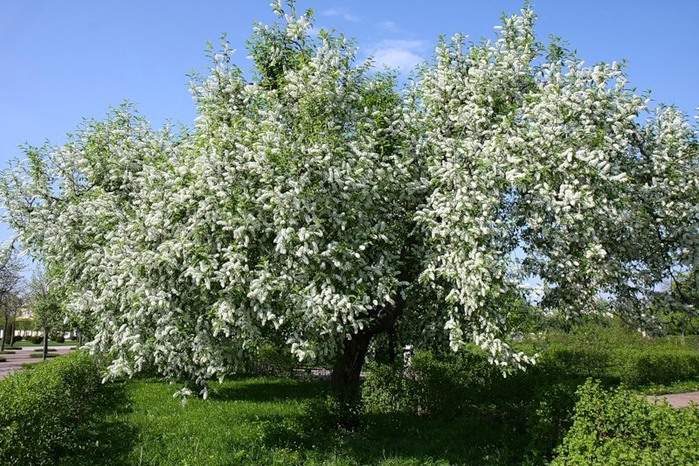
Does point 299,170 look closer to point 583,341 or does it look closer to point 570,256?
point 570,256

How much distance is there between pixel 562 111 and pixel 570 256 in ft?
8.62

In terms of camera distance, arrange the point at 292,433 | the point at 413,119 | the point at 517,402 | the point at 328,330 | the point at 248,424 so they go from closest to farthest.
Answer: the point at 328,330, the point at 413,119, the point at 292,433, the point at 248,424, the point at 517,402

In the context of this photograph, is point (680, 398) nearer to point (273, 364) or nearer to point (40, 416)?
point (273, 364)

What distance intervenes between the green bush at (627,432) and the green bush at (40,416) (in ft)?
28.3

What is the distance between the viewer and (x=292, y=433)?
12.7 m

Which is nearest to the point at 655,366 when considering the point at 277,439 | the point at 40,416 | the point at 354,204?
the point at 277,439

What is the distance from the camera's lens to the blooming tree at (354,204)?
362 inches

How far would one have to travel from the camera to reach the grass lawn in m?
10.7

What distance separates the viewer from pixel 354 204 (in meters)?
9.63

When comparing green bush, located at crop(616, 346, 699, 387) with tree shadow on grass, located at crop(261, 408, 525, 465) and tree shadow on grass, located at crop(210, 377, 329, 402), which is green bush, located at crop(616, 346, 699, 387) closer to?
tree shadow on grass, located at crop(210, 377, 329, 402)

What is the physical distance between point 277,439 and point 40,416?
15.4 feet

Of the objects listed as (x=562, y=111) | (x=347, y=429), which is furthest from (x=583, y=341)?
(x=562, y=111)

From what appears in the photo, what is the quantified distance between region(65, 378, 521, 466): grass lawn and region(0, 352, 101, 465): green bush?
23.5 inches

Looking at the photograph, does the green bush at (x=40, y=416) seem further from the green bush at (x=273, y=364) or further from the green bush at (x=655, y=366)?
the green bush at (x=655, y=366)
